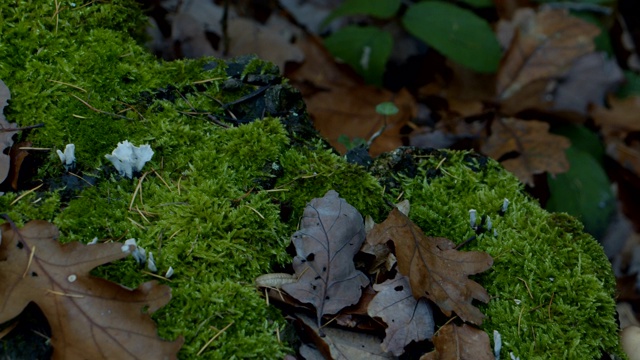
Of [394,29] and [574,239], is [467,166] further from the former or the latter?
[394,29]

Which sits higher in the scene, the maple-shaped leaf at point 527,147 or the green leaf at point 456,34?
the green leaf at point 456,34

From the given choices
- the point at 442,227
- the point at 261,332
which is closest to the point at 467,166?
the point at 442,227

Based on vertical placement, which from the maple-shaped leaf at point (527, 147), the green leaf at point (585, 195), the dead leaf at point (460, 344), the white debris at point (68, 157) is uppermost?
the white debris at point (68, 157)

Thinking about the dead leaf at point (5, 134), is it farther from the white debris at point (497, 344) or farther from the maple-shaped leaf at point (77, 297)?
the white debris at point (497, 344)

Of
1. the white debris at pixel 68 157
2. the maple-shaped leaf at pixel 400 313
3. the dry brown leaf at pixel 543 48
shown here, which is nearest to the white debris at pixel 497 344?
the maple-shaped leaf at pixel 400 313

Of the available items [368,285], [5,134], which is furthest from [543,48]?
[5,134]

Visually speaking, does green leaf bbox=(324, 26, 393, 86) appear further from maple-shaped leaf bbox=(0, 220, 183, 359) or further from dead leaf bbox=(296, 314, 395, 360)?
maple-shaped leaf bbox=(0, 220, 183, 359)

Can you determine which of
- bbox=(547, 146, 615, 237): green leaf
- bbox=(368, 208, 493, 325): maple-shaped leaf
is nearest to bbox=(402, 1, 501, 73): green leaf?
bbox=(547, 146, 615, 237): green leaf
